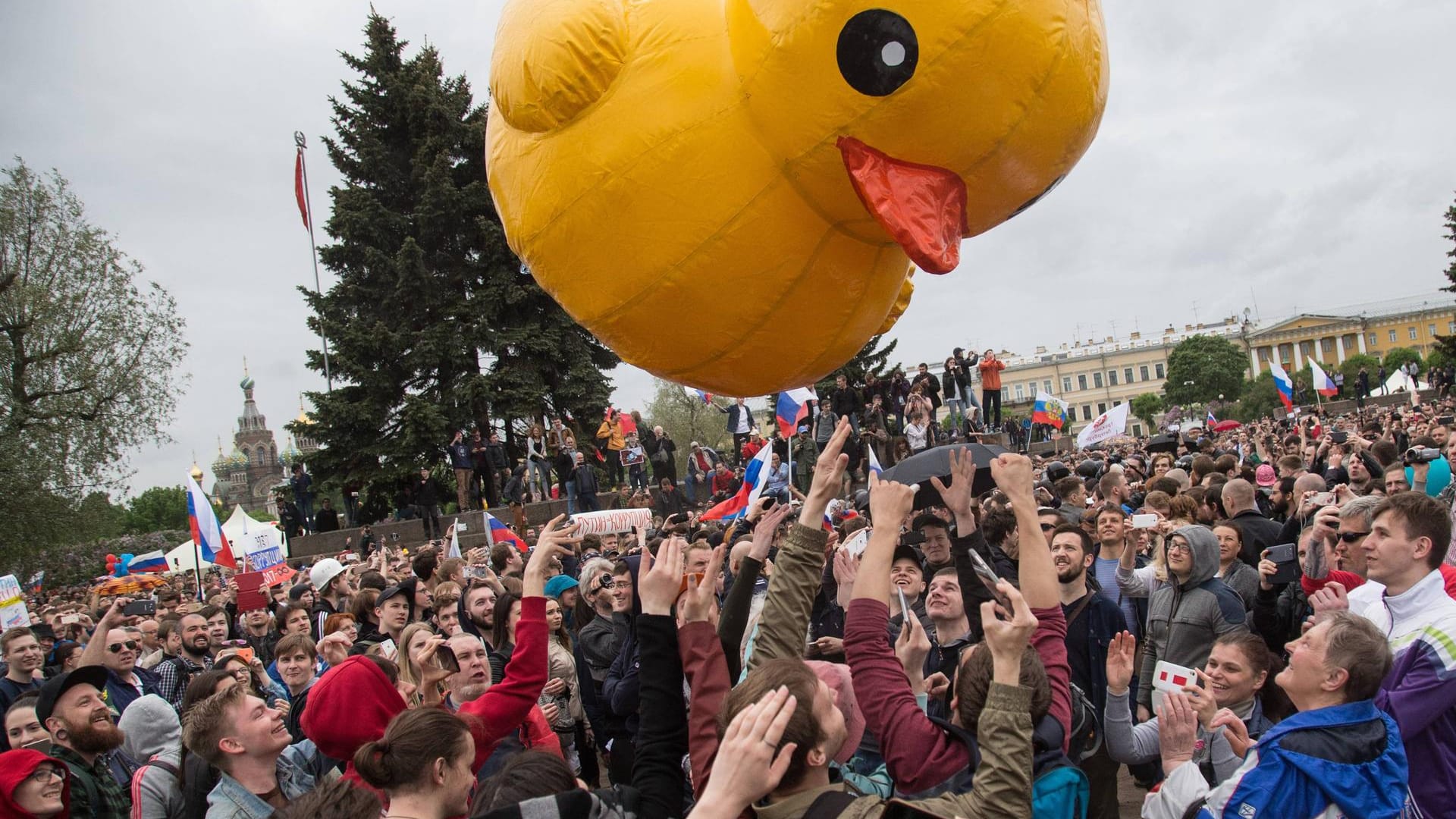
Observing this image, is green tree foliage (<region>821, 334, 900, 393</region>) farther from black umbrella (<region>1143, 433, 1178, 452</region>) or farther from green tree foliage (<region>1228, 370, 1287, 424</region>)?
green tree foliage (<region>1228, 370, 1287, 424</region>)

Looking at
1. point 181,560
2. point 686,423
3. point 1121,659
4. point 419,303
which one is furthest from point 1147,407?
point 1121,659

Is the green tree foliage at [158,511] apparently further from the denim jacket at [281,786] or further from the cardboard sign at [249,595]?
the denim jacket at [281,786]

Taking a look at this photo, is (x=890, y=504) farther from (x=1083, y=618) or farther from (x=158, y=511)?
(x=158, y=511)

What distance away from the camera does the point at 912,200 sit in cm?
322

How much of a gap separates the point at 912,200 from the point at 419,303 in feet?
80.8

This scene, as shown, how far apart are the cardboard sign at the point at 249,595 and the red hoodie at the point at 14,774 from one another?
6.52 meters

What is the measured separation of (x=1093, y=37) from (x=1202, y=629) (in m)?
3.31

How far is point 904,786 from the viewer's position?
2926 millimetres

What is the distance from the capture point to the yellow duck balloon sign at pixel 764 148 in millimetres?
3160

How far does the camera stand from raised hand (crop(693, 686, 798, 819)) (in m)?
2.07

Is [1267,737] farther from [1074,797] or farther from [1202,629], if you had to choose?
[1202,629]

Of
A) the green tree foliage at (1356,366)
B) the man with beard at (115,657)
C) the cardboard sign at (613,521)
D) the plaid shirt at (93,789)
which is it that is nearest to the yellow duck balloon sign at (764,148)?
the plaid shirt at (93,789)

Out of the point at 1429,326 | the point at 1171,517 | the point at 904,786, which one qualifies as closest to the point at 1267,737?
the point at 904,786

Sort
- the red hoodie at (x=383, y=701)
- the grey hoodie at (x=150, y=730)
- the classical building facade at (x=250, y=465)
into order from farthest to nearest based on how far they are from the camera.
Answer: the classical building facade at (x=250, y=465) → the grey hoodie at (x=150, y=730) → the red hoodie at (x=383, y=701)
